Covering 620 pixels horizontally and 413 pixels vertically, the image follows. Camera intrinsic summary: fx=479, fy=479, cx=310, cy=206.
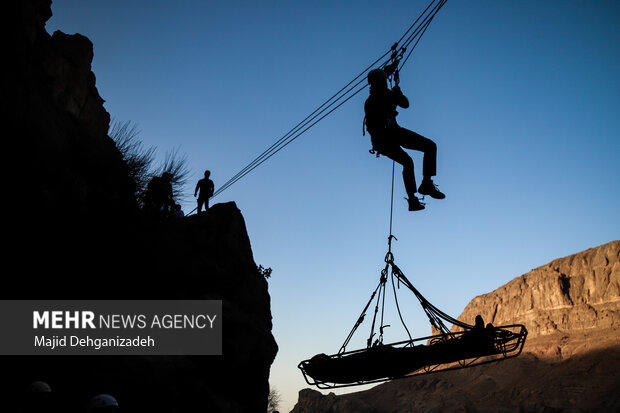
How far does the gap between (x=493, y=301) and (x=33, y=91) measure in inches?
6125

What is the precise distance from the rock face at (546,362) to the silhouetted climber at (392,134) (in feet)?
281

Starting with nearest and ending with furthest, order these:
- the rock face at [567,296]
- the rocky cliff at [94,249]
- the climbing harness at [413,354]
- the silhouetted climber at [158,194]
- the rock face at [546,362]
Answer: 1. the climbing harness at [413,354]
2. the rocky cliff at [94,249]
3. the silhouetted climber at [158,194]
4. the rock face at [546,362]
5. the rock face at [567,296]

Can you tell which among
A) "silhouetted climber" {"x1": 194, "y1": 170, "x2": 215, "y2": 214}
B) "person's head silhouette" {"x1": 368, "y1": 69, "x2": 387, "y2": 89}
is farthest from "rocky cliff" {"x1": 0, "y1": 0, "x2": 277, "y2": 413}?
"person's head silhouette" {"x1": 368, "y1": 69, "x2": 387, "y2": 89}

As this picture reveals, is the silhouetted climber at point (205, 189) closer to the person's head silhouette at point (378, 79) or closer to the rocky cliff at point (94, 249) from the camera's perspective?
the rocky cliff at point (94, 249)

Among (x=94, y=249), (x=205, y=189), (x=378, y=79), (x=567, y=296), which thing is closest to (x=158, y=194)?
(x=205, y=189)

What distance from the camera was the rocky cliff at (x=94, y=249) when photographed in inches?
467

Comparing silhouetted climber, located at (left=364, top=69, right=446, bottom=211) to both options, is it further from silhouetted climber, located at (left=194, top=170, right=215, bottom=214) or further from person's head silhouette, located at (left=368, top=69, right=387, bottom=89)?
silhouetted climber, located at (left=194, top=170, right=215, bottom=214)

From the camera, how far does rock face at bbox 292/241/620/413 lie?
88.6 metres

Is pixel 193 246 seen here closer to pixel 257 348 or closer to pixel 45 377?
pixel 257 348

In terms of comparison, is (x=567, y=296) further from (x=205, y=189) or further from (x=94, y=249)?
(x=94, y=249)

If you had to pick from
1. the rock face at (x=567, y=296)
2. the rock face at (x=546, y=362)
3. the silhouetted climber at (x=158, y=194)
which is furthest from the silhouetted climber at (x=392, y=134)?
the rock face at (x=567, y=296)

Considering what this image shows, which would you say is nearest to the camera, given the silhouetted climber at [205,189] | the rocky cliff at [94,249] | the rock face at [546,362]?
the rocky cliff at [94,249]

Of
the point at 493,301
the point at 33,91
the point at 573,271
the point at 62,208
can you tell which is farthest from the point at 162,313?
the point at 493,301

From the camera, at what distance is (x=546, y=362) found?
10375 centimetres
